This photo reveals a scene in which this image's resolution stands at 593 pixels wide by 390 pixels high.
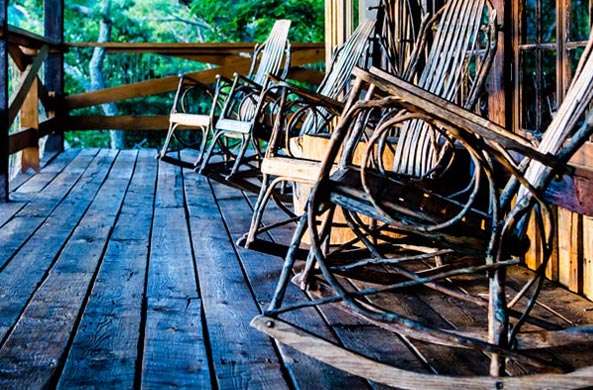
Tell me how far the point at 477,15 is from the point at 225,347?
1717 millimetres

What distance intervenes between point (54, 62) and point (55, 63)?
0.01 m

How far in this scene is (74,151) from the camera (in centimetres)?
756

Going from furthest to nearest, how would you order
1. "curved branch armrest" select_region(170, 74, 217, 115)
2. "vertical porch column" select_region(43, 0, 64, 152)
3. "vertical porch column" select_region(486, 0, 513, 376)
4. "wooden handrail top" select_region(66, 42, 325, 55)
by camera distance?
"wooden handrail top" select_region(66, 42, 325, 55) → "vertical porch column" select_region(43, 0, 64, 152) → "curved branch armrest" select_region(170, 74, 217, 115) → "vertical porch column" select_region(486, 0, 513, 376)

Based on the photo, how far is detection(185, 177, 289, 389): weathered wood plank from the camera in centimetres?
182

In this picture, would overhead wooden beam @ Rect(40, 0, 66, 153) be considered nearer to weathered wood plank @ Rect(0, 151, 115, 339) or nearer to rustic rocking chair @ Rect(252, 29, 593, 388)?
weathered wood plank @ Rect(0, 151, 115, 339)

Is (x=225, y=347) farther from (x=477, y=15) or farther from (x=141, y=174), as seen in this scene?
(x=141, y=174)

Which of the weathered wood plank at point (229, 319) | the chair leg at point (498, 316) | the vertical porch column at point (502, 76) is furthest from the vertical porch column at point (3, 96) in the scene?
the chair leg at point (498, 316)

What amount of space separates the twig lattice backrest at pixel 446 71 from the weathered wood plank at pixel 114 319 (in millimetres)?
1075

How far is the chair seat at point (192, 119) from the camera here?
4473 millimetres

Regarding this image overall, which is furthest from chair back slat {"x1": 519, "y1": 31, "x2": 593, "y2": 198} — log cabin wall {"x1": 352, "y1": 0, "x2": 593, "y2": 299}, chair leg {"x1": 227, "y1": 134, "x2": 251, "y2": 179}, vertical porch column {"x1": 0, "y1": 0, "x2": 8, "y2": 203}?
vertical porch column {"x1": 0, "y1": 0, "x2": 8, "y2": 203}

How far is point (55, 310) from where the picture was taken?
7.64 feet

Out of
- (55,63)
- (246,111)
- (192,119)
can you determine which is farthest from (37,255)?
(55,63)

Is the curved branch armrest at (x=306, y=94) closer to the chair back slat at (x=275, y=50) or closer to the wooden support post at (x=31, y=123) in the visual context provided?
the chair back slat at (x=275, y=50)

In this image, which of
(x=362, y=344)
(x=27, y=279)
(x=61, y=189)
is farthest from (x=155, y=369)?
(x=61, y=189)
